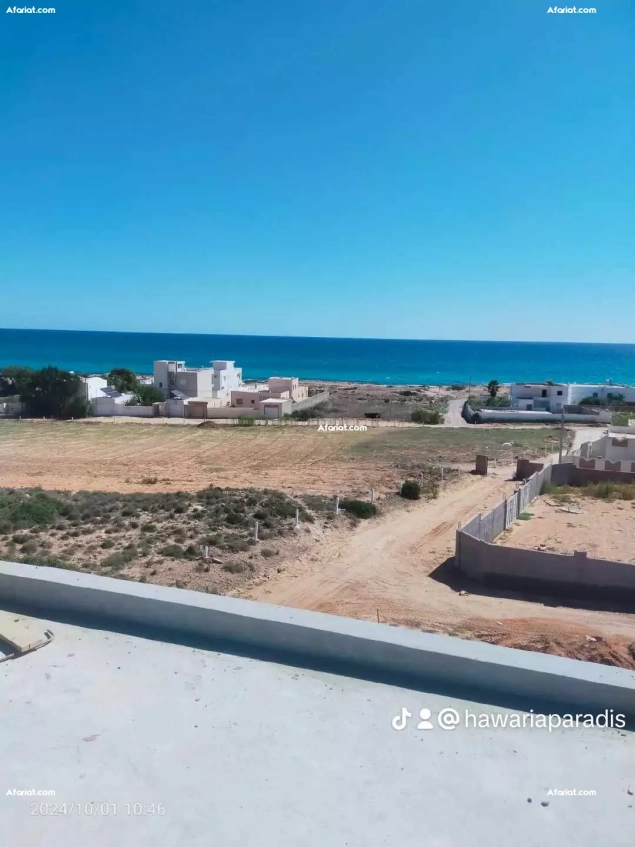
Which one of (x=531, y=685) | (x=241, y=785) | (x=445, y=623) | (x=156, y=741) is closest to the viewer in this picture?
(x=241, y=785)

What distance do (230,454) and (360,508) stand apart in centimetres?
1640

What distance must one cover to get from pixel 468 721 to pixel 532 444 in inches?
1513

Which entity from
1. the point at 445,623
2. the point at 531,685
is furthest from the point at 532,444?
the point at 531,685

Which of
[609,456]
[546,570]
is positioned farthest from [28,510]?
[609,456]

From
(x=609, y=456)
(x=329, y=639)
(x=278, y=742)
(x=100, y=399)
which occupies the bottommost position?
(x=609, y=456)

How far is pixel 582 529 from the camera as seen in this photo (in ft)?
65.3

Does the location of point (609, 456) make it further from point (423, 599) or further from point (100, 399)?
point (100, 399)

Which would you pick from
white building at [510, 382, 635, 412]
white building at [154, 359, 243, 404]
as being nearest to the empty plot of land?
white building at [154, 359, 243, 404]

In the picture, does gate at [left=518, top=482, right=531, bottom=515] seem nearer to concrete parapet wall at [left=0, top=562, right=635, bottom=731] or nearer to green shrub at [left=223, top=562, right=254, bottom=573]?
green shrub at [left=223, top=562, right=254, bottom=573]

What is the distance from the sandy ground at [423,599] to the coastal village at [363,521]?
55 millimetres

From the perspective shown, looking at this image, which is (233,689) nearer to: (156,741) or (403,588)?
(156,741)

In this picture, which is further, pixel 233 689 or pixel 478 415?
pixel 478 415

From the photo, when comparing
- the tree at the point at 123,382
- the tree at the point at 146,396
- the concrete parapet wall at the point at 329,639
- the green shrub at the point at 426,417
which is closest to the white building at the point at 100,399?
the tree at the point at 146,396

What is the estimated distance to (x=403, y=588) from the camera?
15117 mm
